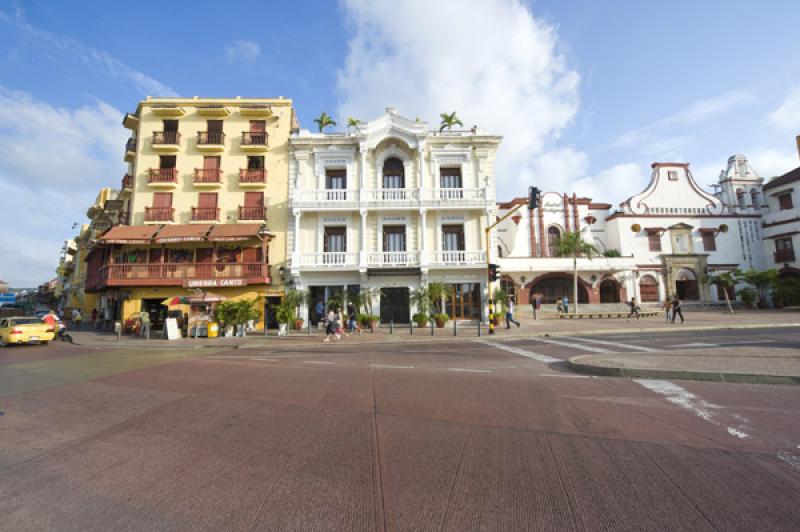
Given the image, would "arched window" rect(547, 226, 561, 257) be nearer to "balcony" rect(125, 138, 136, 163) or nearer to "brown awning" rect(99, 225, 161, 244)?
"brown awning" rect(99, 225, 161, 244)

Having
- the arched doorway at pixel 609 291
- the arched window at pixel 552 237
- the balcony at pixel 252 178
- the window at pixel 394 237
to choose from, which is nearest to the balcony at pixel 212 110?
the balcony at pixel 252 178

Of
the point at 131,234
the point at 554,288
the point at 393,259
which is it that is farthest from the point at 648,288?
the point at 131,234

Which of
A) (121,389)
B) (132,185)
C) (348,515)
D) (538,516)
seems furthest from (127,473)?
(132,185)

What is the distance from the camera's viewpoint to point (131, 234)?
2245cm

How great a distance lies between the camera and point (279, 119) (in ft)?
83.4

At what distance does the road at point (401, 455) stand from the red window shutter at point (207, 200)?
60.2 ft

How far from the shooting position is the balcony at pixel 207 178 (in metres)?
24.1

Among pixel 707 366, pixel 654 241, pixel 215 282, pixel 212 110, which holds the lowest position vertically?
pixel 707 366

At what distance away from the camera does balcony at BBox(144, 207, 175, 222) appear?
940 inches

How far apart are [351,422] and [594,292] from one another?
1367 inches

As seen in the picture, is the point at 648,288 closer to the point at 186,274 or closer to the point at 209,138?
the point at 186,274

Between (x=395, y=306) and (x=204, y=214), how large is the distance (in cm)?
1397

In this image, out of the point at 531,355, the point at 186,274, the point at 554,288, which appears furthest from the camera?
the point at 554,288

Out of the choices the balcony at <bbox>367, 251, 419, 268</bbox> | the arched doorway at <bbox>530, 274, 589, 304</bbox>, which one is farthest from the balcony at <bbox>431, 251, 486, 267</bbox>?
the arched doorway at <bbox>530, 274, 589, 304</bbox>
